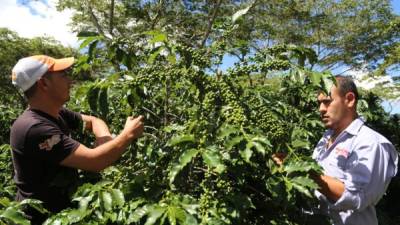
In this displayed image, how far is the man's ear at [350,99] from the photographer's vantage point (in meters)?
3.04

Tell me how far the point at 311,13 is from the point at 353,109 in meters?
21.3

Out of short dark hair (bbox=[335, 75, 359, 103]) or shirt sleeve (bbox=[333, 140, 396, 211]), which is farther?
short dark hair (bbox=[335, 75, 359, 103])

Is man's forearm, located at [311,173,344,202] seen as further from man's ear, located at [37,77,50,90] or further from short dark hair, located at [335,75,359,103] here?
man's ear, located at [37,77,50,90]

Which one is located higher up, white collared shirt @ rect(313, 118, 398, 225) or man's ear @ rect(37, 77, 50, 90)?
man's ear @ rect(37, 77, 50, 90)

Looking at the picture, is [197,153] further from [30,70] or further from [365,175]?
[30,70]

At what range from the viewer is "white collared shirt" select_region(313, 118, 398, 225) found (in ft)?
8.70

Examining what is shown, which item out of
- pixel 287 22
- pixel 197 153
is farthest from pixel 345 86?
pixel 287 22

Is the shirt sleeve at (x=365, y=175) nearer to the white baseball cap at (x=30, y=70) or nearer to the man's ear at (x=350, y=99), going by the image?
the man's ear at (x=350, y=99)

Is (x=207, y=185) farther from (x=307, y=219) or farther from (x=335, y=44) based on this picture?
(x=335, y=44)

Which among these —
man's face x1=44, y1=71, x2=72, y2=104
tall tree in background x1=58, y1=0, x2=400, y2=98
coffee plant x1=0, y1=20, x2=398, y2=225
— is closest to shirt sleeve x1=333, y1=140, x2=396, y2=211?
coffee plant x1=0, y1=20, x2=398, y2=225

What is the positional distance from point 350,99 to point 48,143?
185 cm

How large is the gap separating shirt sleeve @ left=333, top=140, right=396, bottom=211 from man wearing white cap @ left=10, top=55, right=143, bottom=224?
119 centimetres

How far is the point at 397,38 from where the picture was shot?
73.6 ft

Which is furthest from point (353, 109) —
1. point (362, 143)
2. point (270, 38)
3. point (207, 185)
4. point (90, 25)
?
point (270, 38)
